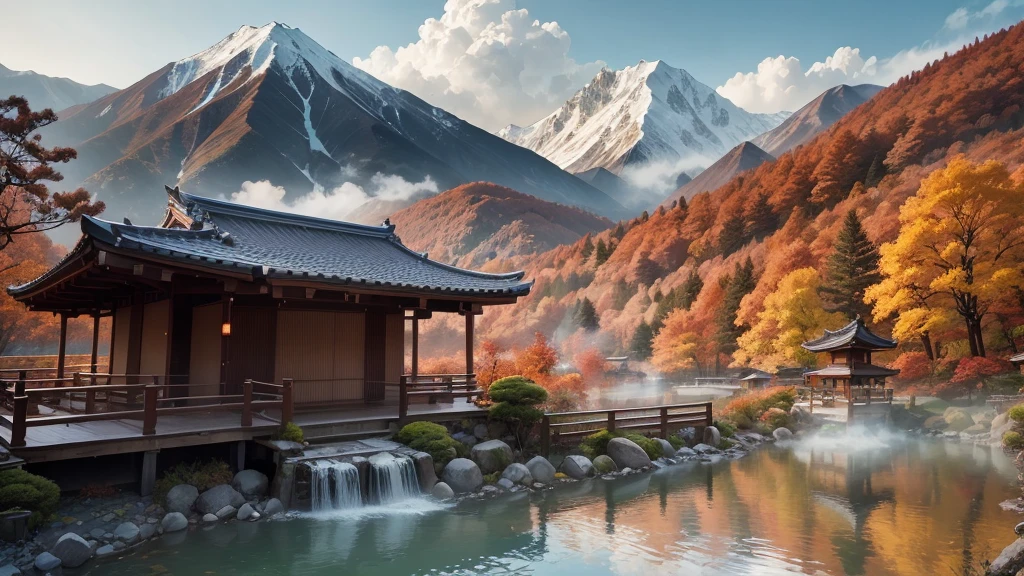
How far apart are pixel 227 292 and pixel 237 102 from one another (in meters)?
95.9

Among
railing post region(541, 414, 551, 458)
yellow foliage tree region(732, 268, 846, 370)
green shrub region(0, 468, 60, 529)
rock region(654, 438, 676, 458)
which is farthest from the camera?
yellow foliage tree region(732, 268, 846, 370)

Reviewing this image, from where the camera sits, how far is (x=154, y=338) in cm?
1468

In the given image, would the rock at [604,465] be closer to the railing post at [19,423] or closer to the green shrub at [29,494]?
the green shrub at [29,494]

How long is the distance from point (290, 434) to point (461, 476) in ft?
10.8

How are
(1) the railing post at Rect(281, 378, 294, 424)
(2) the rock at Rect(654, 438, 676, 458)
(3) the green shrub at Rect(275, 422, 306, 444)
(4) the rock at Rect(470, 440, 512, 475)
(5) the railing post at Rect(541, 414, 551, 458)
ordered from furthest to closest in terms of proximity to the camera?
(2) the rock at Rect(654, 438, 676, 458), (5) the railing post at Rect(541, 414, 551, 458), (4) the rock at Rect(470, 440, 512, 475), (1) the railing post at Rect(281, 378, 294, 424), (3) the green shrub at Rect(275, 422, 306, 444)

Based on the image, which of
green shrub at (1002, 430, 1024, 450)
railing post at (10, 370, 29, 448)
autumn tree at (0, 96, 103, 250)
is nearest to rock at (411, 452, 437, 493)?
railing post at (10, 370, 29, 448)

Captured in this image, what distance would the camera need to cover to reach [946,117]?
4344 cm

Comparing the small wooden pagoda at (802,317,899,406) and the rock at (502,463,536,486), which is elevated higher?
the small wooden pagoda at (802,317,899,406)

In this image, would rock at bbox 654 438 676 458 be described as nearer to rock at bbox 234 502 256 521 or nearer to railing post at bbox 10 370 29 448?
rock at bbox 234 502 256 521

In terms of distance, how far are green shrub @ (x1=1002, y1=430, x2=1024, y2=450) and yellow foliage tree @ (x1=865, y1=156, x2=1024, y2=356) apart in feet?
26.8

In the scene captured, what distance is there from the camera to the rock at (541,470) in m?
12.9

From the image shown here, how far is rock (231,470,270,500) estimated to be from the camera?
1030cm

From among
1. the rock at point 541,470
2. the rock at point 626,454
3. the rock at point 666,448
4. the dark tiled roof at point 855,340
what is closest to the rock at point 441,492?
the rock at point 541,470

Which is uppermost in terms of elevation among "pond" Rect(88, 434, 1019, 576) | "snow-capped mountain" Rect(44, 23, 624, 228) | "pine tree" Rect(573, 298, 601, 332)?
"snow-capped mountain" Rect(44, 23, 624, 228)
